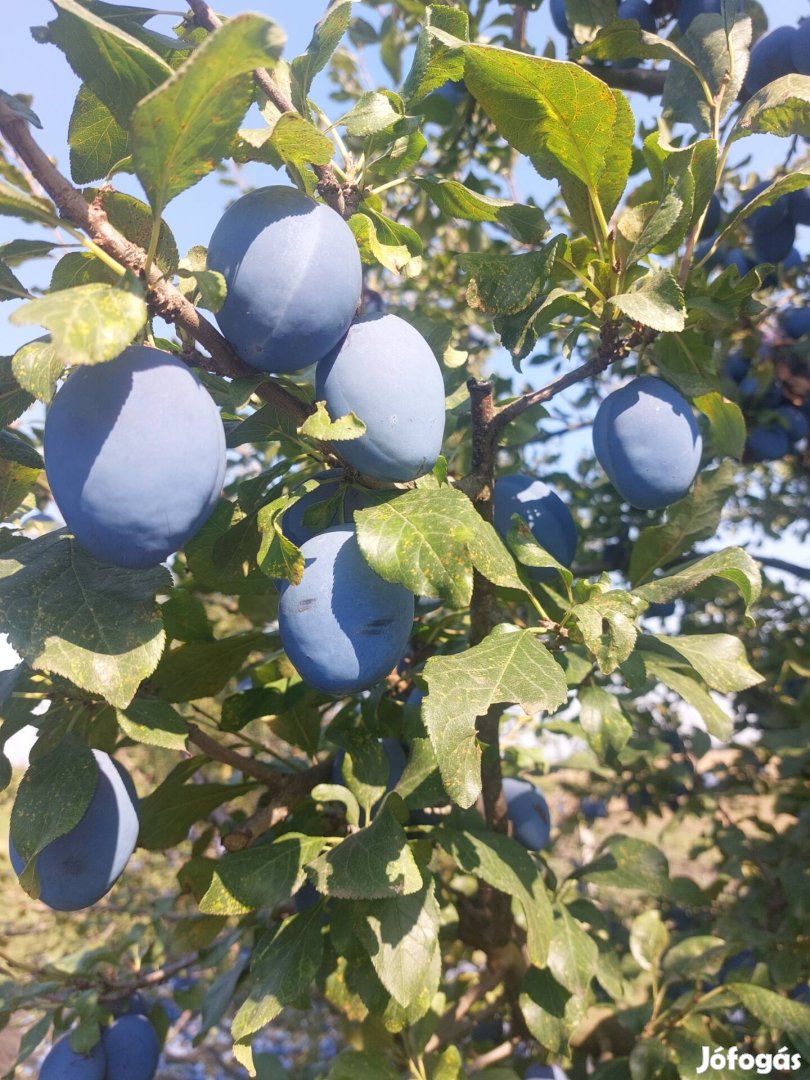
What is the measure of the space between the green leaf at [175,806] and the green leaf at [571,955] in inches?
21.0

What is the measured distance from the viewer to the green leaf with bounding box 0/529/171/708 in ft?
2.12

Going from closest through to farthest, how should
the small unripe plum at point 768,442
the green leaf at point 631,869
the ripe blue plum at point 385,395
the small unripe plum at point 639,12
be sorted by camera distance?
the ripe blue plum at point 385,395
the green leaf at point 631,869
the small unripe plum at point 639,12
the small unripe plum at point 768,442

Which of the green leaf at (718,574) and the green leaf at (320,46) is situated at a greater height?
the green leaf at (320,46)

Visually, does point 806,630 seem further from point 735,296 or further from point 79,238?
point 79,238

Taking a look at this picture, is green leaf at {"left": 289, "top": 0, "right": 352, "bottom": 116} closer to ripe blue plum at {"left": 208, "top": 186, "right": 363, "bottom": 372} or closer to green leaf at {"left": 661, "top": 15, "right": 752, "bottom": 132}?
ripe blue plum at {"left": 208, "top": 186, "right": 363, "bottom": 372}

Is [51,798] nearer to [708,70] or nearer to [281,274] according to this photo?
[281,274]

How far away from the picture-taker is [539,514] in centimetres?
106

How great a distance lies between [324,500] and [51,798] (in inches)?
16.9

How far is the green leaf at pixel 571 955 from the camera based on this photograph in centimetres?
110

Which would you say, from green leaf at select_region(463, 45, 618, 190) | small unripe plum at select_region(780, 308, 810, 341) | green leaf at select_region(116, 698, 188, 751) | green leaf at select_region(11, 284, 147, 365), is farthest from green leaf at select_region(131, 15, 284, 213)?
small unripe plum at select_region(780, 308, 810, 341)

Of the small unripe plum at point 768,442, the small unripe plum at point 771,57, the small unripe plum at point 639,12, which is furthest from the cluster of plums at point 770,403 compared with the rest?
the small unripe plum at point 639,12

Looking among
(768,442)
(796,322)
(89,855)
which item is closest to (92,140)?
(89,855)

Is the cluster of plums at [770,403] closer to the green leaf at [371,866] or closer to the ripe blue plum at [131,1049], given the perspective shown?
the green leaf at [371,866]

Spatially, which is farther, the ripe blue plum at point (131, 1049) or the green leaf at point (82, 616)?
the ripe blue plum at point (131, 1049)
